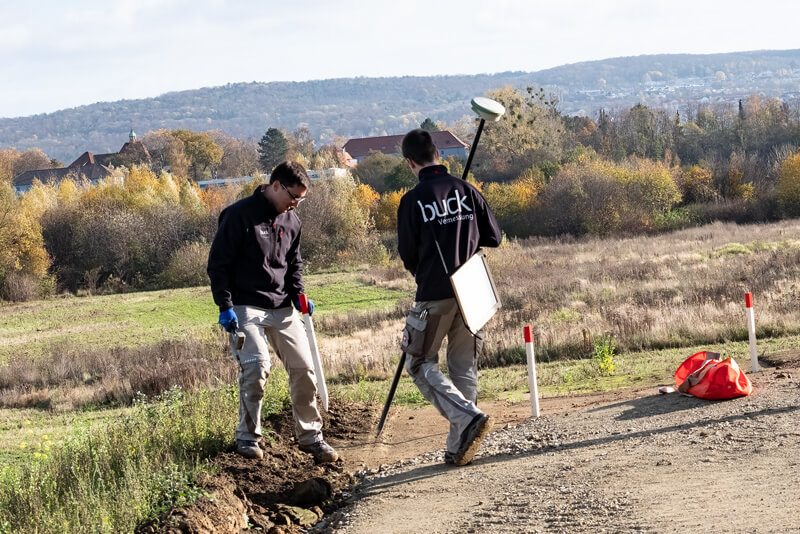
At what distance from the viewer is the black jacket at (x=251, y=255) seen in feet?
23.9

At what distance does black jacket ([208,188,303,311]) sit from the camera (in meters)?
7.29

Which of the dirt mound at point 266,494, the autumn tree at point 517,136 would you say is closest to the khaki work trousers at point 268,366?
Result: the dirt mound at point 266,494

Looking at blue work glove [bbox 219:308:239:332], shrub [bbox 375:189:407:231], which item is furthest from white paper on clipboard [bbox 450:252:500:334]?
shrub [bbox 375:189:407:231]

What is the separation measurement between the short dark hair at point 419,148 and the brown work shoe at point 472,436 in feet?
6.57

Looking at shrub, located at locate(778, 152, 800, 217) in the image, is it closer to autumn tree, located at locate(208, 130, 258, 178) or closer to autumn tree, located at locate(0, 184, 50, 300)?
autumn tree, located at locate(0, 184, 50, 300)

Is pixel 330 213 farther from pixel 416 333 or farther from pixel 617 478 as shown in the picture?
pixel 617 478

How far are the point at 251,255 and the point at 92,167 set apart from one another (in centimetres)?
14170

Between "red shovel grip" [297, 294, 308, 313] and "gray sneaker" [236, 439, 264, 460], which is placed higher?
"red shovel grip" [297, 294, 308, 313]

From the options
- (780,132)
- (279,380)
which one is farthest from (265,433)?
(780,132)

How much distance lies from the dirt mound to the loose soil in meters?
0.01

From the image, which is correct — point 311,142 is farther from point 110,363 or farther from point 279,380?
point 279,380

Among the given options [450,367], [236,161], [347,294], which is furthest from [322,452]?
[236,161]

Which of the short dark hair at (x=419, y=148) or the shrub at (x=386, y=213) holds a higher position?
the short dark hair at (x=419, y=148)

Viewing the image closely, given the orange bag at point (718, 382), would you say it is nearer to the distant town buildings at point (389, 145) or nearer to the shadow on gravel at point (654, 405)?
the shadow on gravel at point (654, 405)
